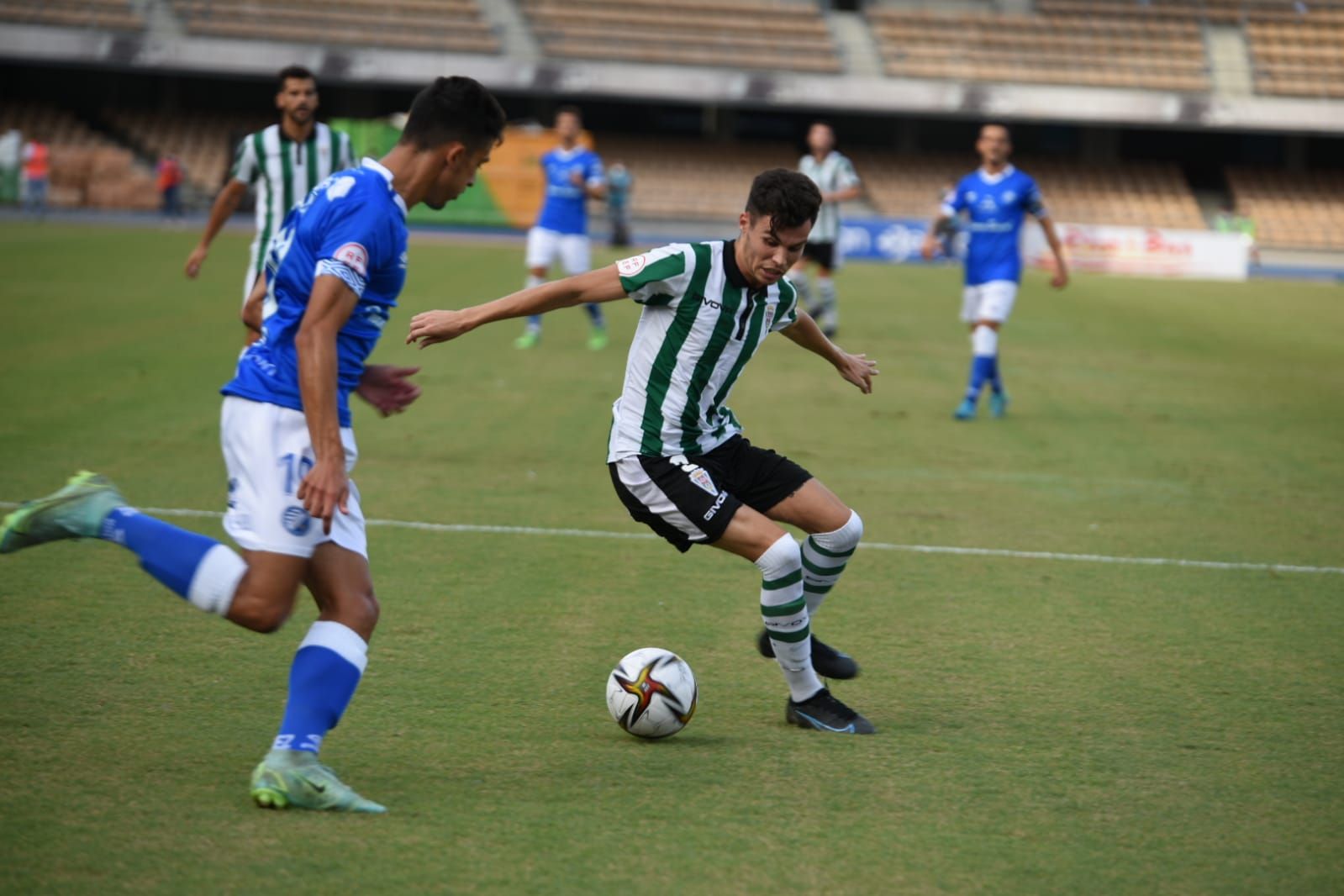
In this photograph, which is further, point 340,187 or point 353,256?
point 340,187

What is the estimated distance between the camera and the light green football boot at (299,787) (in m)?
3.73

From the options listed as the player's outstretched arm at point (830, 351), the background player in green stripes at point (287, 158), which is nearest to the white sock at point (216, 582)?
the player's outstretched arm at point (830, 351)

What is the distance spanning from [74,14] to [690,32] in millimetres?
17936

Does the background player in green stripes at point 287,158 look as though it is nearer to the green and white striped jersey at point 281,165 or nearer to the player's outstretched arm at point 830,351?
the green and white striped jersey at point 281,165

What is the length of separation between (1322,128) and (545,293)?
44.3 meters

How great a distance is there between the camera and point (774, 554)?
459 cm

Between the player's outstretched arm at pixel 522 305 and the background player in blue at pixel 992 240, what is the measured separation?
24.8ft

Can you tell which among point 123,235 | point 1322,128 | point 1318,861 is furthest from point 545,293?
point 1322,128

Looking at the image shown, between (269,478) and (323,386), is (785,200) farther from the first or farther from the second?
(269,478)

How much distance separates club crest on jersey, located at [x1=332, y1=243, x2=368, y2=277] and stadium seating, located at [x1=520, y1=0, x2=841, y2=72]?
131 feet

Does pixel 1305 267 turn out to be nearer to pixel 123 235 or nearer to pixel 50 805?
pixel 123 235

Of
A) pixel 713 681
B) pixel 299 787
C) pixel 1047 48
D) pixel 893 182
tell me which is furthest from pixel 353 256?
pixel 1047 48

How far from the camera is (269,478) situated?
3.80 m

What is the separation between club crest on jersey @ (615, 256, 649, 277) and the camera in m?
4.59
